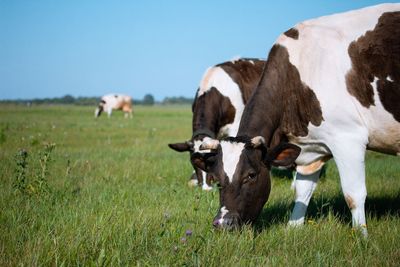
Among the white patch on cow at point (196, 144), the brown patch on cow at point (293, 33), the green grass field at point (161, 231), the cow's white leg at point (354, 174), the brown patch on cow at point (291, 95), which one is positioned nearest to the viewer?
the green grass field at point (161, 231)

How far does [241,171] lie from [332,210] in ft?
7.91

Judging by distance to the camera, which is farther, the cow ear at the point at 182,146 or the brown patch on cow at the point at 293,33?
the cow ear at the point at 182,146

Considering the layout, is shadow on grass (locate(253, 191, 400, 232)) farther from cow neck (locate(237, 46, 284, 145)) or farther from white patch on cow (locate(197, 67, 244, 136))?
white patch on cow (locate(197, 67, 244, 136))

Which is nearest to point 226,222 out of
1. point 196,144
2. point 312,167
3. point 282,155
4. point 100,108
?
point 282,155

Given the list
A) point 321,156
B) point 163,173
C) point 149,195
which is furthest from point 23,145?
point 321,156

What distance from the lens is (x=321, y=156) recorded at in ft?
18.5

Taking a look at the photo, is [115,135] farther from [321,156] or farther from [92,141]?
[321,156]

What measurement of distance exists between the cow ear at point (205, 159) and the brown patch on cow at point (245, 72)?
5.30m

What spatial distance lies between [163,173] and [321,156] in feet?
15.5

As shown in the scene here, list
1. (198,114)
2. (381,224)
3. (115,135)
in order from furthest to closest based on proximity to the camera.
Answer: (115,135) → (198,114) → (381,224)

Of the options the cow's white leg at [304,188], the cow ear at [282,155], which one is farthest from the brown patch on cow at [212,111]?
the cow ear at [282,155]

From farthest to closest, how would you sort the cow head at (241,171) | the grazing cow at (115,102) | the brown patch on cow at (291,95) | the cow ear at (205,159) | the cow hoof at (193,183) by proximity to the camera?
the grazing cow at (115,102), the cow hoof at (193,183), the brown patch on cow at (291,95), the cow ear at (205,159), the cow head at (241,171)

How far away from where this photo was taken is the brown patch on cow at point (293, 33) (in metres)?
5.65

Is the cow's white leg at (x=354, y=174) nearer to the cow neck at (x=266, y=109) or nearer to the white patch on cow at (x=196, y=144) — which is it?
the cow neck at (x=266, y=109)
